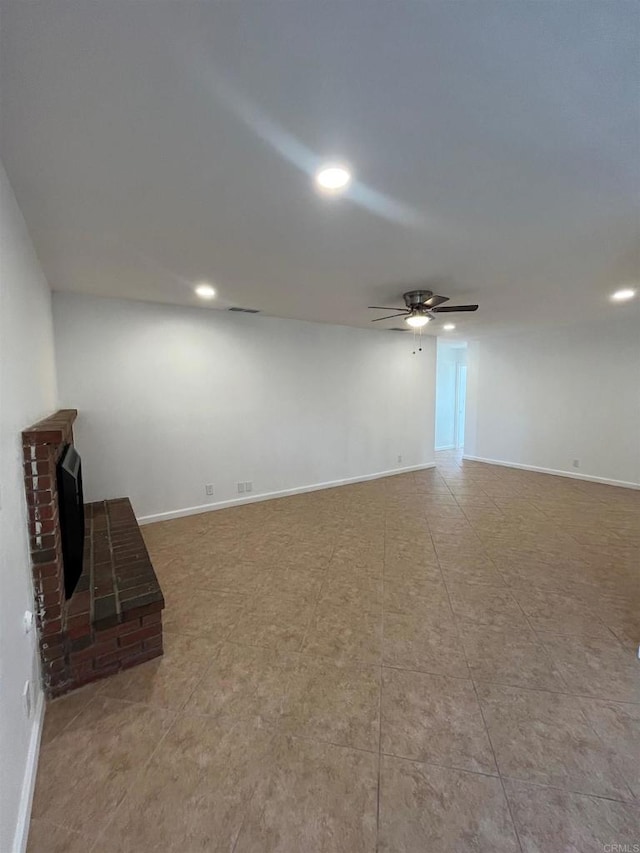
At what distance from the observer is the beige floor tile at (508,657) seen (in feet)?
6.18

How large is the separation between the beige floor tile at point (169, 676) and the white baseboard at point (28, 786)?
→ 0.29m

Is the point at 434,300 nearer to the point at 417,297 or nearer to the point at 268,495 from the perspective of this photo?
the point at 417,297

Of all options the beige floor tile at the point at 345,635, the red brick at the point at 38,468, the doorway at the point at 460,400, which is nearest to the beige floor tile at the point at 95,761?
the beige floor tile at the point at 345,635

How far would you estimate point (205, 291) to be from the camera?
3475mm

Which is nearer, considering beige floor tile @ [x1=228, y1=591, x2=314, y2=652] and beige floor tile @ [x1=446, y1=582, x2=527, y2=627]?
beige floor tile @ [x1=228, y1=591, x2=314, y2=652]

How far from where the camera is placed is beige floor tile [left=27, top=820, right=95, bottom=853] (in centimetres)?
119

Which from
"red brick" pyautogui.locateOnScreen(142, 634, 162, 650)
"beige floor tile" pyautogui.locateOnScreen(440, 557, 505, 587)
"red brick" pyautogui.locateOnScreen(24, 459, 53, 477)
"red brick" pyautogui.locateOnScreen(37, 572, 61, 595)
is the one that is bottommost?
"beige floor tile" pyautogui.locateOnScreen(440, 557, 505, 587)

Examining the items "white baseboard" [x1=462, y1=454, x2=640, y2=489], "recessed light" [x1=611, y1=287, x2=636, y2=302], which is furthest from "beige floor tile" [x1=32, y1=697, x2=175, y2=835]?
"white baseboard" [x1=462, y1=454, x2=640, y2=489]

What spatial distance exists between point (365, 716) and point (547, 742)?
0.79 m

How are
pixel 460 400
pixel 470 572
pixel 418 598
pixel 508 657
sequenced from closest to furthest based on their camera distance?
pixel 508 657
pixel 418 598
pixel 470 572
pixel 460 400

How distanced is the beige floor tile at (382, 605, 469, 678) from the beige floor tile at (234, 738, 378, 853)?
61cm

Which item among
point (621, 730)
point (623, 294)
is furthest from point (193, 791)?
point (623, 294)

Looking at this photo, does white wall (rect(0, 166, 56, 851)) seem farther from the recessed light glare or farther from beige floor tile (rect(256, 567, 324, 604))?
the recessed light glare

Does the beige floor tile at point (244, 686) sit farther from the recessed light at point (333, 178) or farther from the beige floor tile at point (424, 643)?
the recessed light at point (333, 178)
